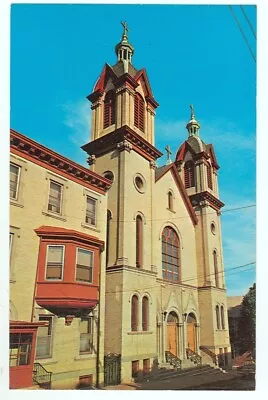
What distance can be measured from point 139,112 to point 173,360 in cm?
1142

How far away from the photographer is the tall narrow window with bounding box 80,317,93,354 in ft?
45.8

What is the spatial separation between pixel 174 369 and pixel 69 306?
591cm

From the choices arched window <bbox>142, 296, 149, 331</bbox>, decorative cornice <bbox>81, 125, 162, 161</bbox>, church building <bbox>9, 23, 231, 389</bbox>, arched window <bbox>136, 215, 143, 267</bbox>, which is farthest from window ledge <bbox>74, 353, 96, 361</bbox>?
decorative cornice <bbox>81, 125, 162, 161</bbox>

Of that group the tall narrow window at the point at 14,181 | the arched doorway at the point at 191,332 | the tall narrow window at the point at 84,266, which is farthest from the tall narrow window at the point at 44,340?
the arched doorway at the point at 191,332

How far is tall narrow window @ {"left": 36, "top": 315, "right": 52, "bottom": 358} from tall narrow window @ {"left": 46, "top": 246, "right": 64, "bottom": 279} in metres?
1.34

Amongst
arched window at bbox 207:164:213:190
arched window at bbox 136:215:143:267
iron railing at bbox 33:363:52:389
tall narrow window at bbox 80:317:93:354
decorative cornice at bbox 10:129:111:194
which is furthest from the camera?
arched window at bbox 207:164:213:190

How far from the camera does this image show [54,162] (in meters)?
14.6

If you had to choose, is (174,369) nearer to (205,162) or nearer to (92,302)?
(92,302)

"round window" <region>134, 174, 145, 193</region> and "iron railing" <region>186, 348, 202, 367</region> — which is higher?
"round window" <region>134, 174, 145, 193</region>

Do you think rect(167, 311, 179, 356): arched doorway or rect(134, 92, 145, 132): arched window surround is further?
rect(134, 92, 145, 132): arched window surround

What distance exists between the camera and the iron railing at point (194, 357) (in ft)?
61.0

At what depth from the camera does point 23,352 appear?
462 inches

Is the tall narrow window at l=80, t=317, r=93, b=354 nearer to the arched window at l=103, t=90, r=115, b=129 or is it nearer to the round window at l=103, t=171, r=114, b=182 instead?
the round window at l=103, t=171, r=114, b=182
